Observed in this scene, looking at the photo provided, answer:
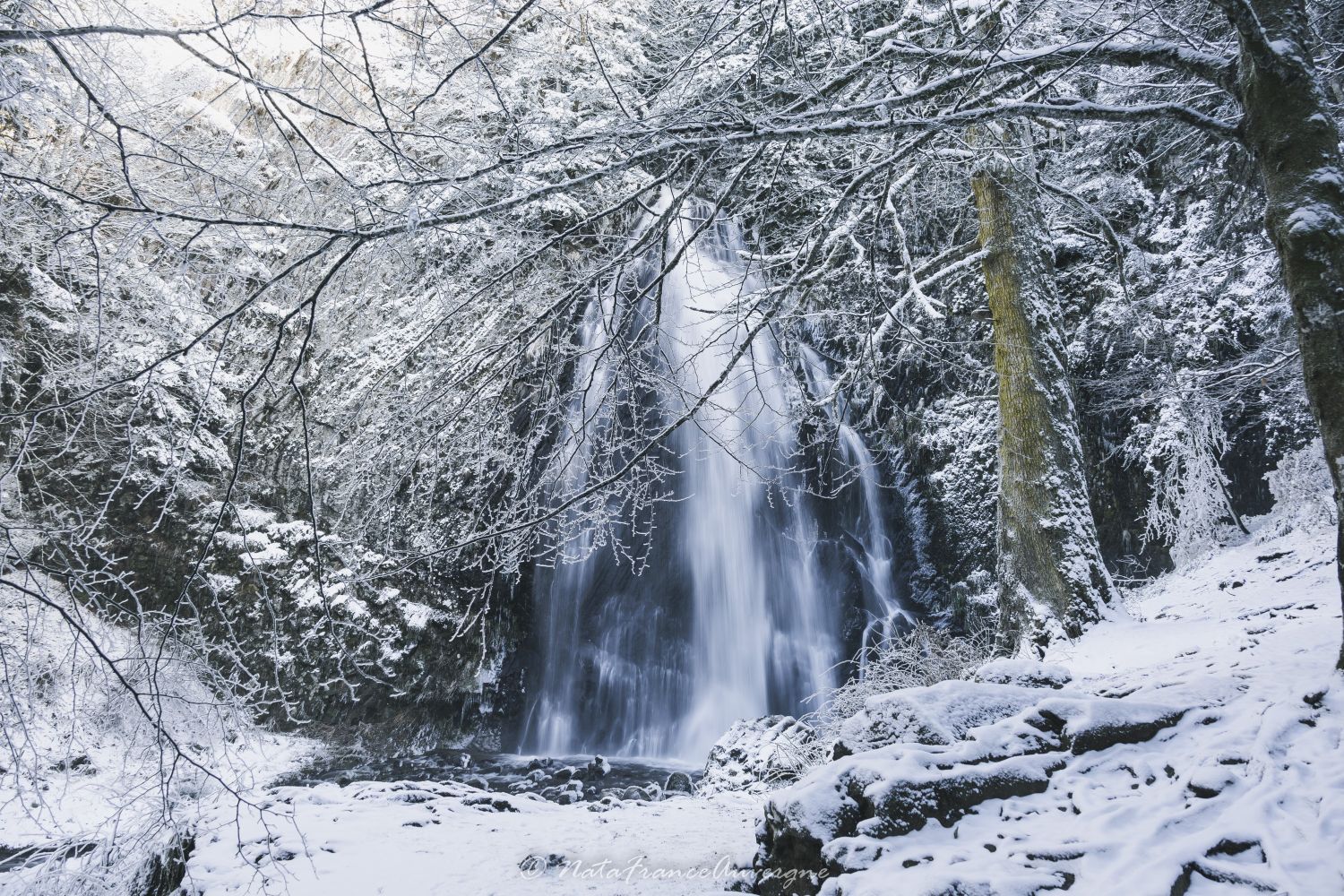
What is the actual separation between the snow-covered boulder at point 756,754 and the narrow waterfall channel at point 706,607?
229 cm

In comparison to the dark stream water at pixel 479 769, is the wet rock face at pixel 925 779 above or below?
above

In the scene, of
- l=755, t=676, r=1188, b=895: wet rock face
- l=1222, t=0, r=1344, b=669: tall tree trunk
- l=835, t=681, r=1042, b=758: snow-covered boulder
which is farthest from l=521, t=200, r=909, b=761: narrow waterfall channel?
l=1222, t=0, r=1344, b=669: tall tree trunk

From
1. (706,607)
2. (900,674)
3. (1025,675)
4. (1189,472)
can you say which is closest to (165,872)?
(1025,675)

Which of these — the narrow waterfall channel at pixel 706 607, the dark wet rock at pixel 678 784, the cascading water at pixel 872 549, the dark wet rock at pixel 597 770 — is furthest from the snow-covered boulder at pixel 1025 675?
the narrow waterfall channel at pixel 706 607

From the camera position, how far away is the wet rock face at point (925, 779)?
2.60 m

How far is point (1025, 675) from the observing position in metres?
3.87

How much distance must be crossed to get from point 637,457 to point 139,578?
1246cm

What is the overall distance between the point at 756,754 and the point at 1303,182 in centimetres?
637

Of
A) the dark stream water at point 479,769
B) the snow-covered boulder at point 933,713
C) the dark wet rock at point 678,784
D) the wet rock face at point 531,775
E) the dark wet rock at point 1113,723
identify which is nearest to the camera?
the dark wet rock at point 1113,723

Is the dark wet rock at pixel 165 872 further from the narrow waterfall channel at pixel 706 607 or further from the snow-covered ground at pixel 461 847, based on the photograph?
the narrow waterfall channel at pixel 706 607

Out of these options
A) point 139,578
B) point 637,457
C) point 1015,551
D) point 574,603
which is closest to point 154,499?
point 139,578

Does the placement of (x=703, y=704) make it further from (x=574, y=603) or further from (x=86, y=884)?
(x=86, y=884)

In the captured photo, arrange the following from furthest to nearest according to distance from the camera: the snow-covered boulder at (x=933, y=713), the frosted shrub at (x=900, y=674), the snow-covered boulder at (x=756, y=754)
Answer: the snow-covered boulder at (x=756, y=754) < the frosted shrub at (x=900, y=674) < the snow-covered boulder at (x=933, y=713)

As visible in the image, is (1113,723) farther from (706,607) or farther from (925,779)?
(706,607)
